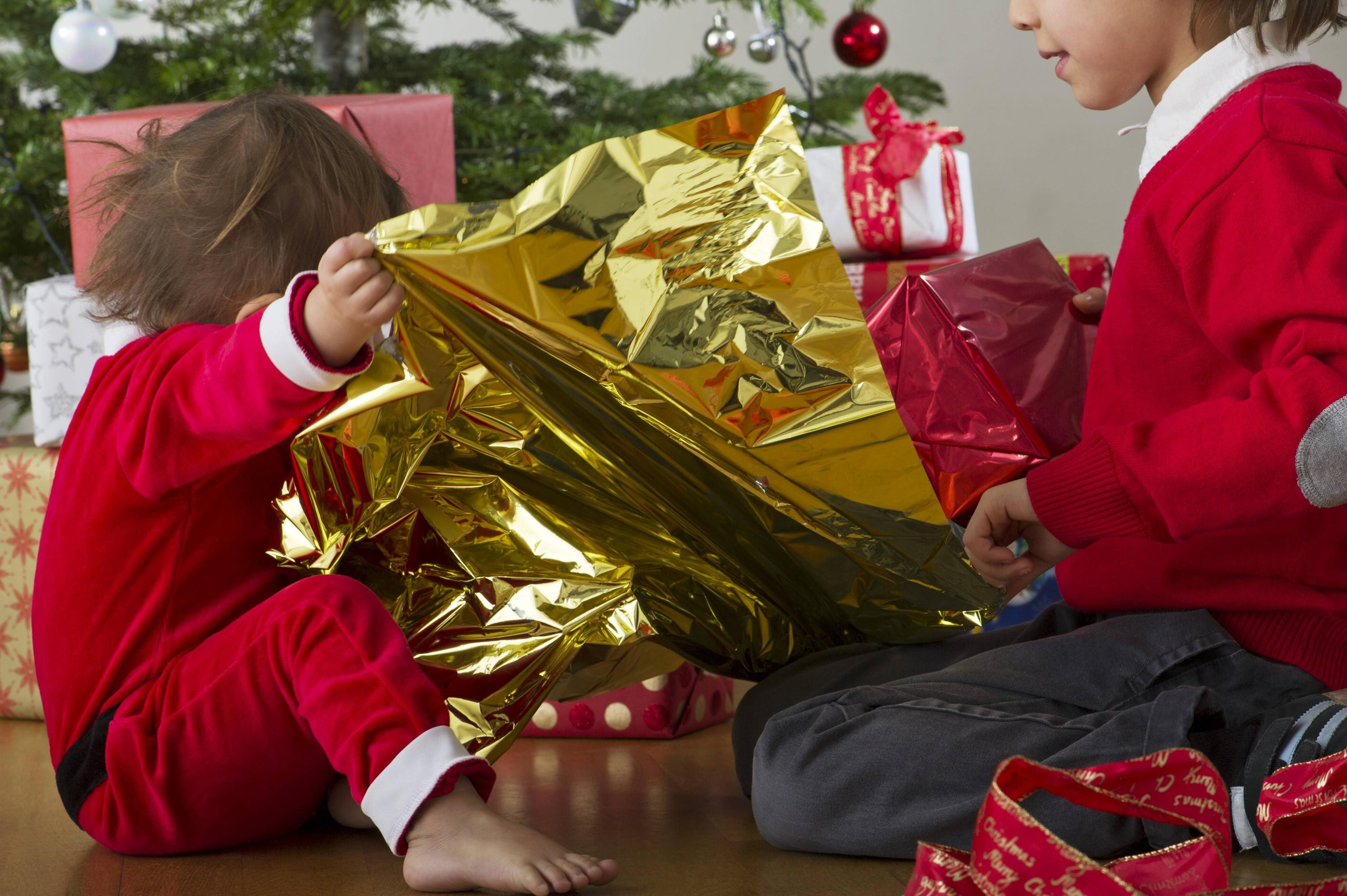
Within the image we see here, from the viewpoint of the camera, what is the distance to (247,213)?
0.78 metres

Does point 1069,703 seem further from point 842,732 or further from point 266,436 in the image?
point 266,436

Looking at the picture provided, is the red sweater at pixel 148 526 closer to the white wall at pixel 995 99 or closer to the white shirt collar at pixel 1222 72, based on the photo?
the white shirt collar at pixel 1222 72

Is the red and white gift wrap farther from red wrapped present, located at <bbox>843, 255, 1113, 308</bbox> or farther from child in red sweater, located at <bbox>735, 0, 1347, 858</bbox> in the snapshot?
child in red sweater, located at <bbox>735, 0, 1347, 858</bbox>

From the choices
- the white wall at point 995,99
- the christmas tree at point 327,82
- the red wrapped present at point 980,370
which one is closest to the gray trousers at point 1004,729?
the red wrapped present at point 980,370

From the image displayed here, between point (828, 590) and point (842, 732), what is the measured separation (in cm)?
10

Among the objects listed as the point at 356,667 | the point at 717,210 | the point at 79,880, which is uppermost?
the point at 717,210

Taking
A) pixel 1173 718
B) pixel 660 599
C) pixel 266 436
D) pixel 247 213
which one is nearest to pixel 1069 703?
pixel 1173 718

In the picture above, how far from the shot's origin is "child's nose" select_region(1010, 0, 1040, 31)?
0.75 meters

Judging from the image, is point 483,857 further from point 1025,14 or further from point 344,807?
point 1025,14

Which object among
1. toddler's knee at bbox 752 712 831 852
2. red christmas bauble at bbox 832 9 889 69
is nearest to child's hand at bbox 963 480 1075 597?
toddler's knee at bbox 752 712 831 852

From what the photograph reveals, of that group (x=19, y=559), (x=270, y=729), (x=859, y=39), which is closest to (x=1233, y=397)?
(x=270, y=729)

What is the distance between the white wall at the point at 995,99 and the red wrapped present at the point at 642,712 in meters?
1.60

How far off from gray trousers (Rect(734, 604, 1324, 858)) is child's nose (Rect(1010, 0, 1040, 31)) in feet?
1.20

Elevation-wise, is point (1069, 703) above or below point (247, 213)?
below
